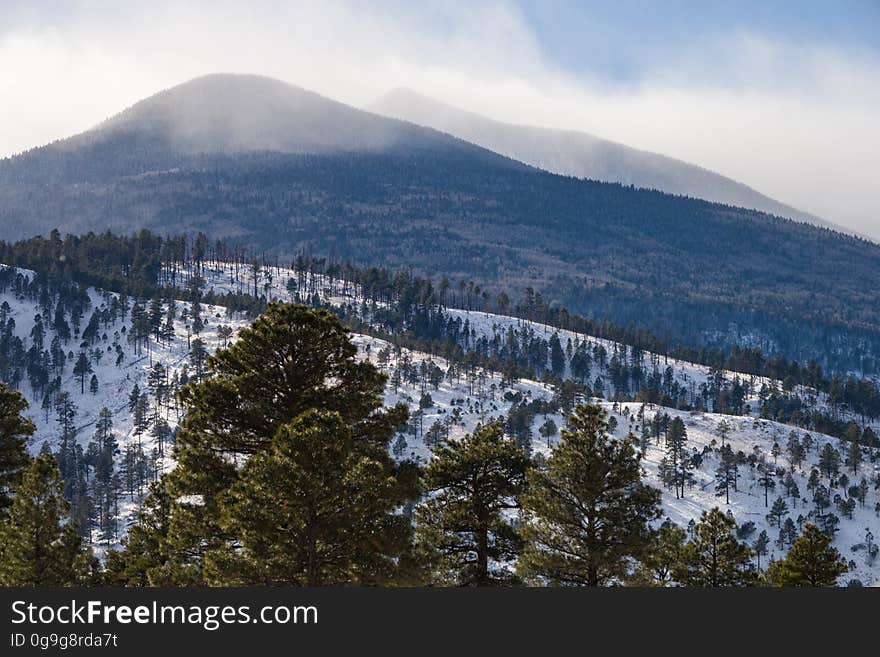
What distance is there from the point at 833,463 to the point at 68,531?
172 m

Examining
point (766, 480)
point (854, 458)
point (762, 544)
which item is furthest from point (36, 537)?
point (854, 458)

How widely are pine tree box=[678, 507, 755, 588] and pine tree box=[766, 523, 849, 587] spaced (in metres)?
2.37

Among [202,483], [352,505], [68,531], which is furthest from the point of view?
[68,531]

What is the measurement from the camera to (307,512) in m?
30.3

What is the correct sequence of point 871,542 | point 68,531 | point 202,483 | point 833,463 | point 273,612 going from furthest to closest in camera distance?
point 833,463 → point 871,542 → point 68,531 → point 202,483 → point 273,612

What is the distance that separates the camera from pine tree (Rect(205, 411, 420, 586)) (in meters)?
29.5

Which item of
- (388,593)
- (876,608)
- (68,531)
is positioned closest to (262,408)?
(68,531)

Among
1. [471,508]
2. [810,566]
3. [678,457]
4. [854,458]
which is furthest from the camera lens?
[854,458]

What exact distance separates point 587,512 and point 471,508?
15.5 feet

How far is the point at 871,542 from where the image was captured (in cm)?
16488

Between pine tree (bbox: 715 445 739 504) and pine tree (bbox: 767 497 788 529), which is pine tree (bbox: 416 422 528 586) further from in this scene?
pine tree (bbox: 715 445 739 504)

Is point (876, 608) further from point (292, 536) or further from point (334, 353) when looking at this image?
point (334, 353)

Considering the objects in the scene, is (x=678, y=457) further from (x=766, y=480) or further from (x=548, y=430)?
(x=548, y=430)

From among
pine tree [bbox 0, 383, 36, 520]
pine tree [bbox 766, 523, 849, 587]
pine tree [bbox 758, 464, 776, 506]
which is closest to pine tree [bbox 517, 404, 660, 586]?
pine tree [bbox 766, 523, 849, 587]
